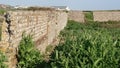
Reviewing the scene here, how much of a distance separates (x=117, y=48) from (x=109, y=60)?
85 centimetres

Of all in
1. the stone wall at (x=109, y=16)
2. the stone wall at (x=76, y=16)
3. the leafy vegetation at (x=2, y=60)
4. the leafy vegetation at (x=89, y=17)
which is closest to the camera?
the leafy vegetation at (x=2, y=60)

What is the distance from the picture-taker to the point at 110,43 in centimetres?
888

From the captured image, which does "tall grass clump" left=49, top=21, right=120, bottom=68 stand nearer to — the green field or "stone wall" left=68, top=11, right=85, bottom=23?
the green field

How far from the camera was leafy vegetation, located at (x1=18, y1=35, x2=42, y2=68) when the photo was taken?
9.59m

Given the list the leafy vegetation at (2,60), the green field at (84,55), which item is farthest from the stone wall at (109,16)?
the leafy vegetation at (2,60)

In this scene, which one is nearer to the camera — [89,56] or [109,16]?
[89,56]

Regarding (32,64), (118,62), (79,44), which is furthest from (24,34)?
(118,62)

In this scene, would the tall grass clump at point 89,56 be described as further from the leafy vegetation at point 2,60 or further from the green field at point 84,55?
the leafy vegetation at point 2,60

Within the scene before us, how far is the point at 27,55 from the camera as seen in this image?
970 cm

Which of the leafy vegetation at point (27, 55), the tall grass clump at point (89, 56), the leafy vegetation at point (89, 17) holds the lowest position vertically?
the leafy vegetation at point (89, 17)

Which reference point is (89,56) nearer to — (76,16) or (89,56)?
(89,56)

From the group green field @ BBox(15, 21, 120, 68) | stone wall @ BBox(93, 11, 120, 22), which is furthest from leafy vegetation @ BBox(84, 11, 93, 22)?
green field @ BBox(15, 21, 120, 68)

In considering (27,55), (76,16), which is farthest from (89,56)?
(76,16)

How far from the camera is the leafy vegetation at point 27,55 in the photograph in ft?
31.4
